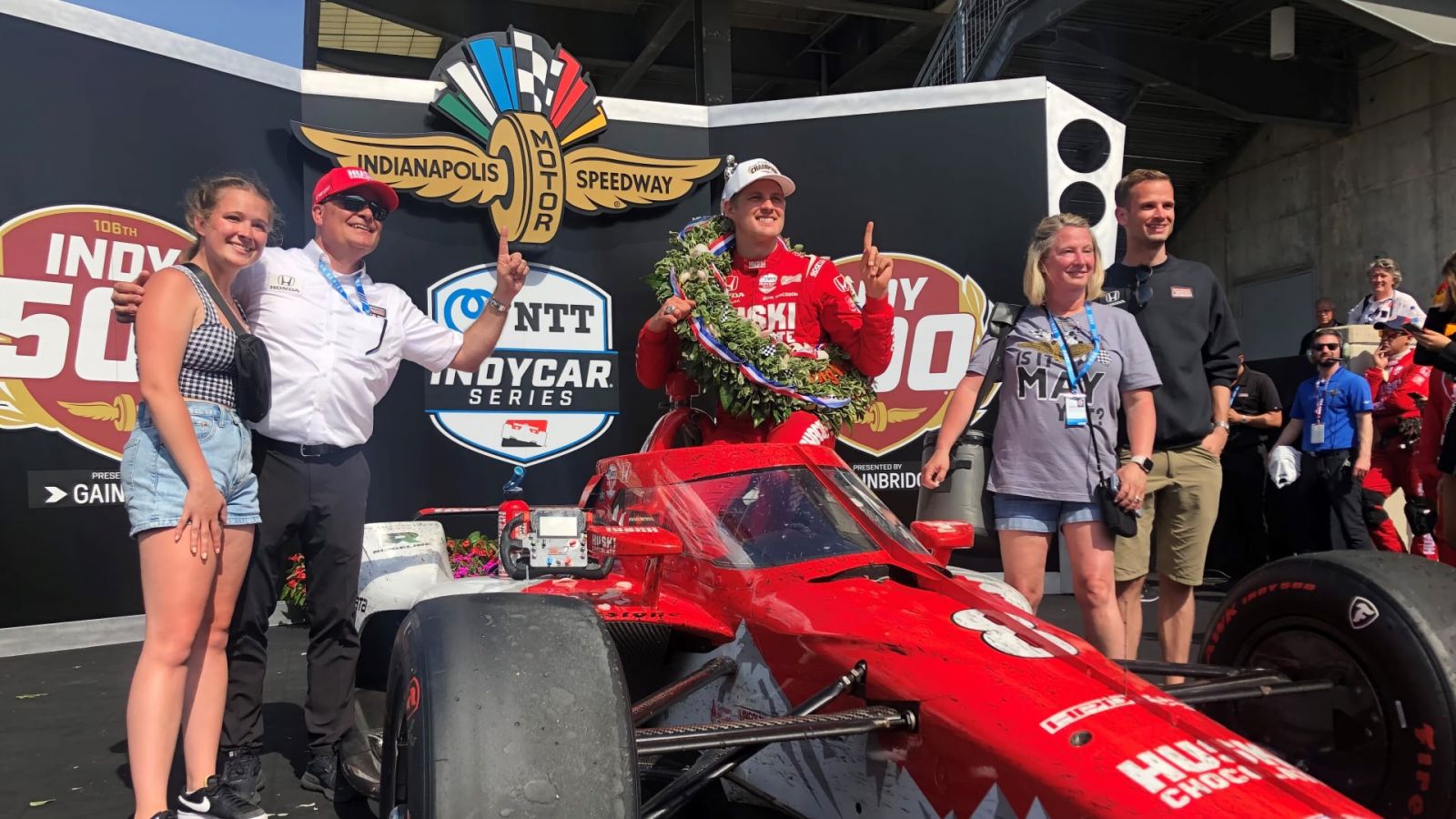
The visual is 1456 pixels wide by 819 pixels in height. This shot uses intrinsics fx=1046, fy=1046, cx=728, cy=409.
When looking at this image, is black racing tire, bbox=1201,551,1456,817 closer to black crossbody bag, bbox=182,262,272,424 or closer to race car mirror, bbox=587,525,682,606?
race car mirror, bbox=587,525,682,606

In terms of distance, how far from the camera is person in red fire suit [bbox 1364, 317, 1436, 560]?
692cm

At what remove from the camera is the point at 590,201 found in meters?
6.77

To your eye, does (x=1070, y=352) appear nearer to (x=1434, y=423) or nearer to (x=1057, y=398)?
(x=1057, y=398)

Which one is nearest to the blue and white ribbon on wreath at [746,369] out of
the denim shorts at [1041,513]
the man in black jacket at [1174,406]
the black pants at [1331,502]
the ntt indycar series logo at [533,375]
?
the denim shorts at [1041,513]

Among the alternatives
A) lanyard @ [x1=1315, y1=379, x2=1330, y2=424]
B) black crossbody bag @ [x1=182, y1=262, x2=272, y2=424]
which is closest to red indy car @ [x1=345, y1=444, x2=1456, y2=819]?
black crossbody bag @ [x1=182, y1=262, x2=272, y2=424]

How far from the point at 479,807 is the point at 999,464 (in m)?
2.32

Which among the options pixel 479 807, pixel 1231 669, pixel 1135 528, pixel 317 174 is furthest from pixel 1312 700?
pixel 317 174

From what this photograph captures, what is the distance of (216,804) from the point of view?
291cm

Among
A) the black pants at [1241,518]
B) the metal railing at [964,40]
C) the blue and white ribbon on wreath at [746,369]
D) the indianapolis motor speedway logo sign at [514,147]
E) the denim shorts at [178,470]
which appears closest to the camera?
the denim shorts at [178,470]

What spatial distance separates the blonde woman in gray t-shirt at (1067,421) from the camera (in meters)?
3.37

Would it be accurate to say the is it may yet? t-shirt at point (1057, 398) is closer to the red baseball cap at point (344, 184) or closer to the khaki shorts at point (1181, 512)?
the khaki shorts at point (1181, 512)

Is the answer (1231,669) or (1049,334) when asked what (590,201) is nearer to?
(1049,334)

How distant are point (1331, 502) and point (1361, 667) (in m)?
5.04

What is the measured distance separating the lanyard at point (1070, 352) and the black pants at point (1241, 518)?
5266 mm
